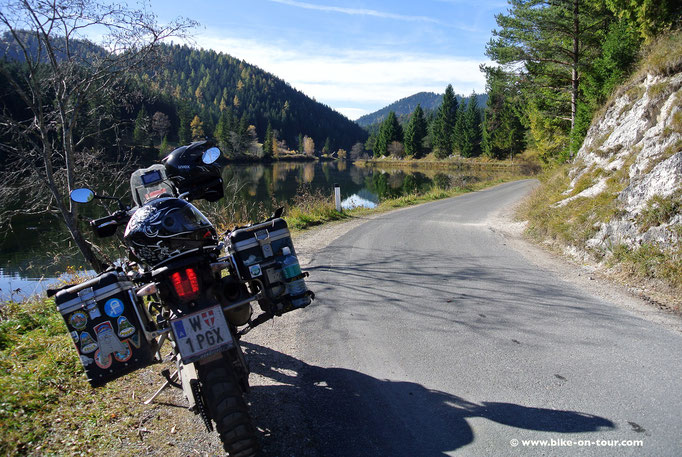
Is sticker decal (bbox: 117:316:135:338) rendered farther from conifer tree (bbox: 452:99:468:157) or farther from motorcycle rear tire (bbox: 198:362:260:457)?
conifer tree (bbox: 452:99:468:157)

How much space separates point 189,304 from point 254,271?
63 centimetres

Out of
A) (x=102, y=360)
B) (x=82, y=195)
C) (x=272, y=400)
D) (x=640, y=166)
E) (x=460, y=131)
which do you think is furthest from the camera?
(x=460, y=131)

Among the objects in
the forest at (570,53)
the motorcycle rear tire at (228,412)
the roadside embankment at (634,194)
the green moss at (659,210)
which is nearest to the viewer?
the motorcycle rear tire at (228,412)

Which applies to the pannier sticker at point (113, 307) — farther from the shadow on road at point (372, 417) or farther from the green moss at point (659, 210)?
the green moss at point (659, 210)

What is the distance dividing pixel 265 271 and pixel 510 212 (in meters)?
14.0

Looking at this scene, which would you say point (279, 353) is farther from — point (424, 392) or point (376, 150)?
point (376, 150)

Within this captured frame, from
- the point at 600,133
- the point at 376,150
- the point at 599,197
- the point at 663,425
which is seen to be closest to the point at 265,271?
the point at 663,425

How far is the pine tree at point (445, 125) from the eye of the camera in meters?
79.9

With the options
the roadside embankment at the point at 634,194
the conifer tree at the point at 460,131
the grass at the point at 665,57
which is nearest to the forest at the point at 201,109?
the roadside embankment at the point at 634,194

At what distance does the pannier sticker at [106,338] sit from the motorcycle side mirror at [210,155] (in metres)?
1.69

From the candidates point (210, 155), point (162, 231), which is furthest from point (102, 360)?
point (210, 155)

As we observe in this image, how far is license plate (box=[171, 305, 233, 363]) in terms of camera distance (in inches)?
96.1

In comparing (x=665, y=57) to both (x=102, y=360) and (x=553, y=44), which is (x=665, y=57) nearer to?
(x=553, y=44)

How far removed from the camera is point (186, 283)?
8.42ft
